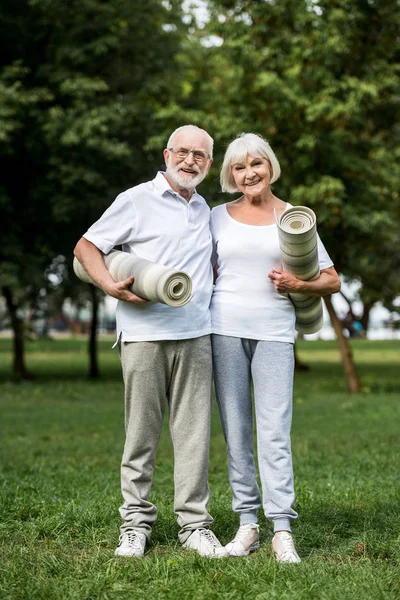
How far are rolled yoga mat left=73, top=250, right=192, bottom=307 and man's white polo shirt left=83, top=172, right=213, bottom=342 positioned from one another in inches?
7.3

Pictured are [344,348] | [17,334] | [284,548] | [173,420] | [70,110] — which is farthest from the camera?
[17,334]

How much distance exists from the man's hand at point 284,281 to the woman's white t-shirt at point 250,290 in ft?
0.18

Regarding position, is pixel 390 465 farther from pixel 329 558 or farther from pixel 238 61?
pixel 238 61

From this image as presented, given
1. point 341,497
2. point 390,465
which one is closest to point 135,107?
point 390,465

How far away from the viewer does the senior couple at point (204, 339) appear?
4.78m

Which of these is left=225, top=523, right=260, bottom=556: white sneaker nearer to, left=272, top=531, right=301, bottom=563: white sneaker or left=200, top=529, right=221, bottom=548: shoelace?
left=200, top=529, right=221, bottom=548: shoelace

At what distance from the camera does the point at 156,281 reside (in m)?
4.48

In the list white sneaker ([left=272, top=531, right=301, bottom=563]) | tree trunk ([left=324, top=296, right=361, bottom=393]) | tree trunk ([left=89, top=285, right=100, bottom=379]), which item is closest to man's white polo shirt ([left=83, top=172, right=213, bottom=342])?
white sneaker ([left=272, top=531, right=301, bottom=563])

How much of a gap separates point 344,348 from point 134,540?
546 inches

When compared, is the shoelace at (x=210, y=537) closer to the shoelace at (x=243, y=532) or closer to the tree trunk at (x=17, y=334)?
the shoelace at (x=243, y=532)

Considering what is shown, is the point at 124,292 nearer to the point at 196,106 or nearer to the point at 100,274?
the point at 100,274

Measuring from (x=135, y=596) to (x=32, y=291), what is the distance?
57.6 feet

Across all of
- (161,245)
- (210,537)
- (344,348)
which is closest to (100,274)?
(161,245)

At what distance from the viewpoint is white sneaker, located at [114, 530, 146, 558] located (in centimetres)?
464
